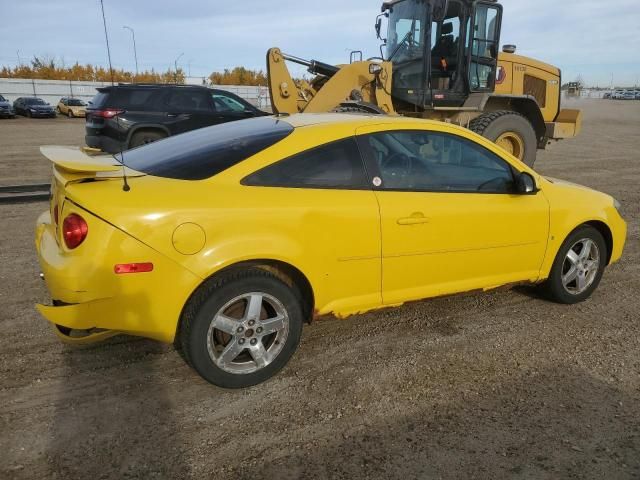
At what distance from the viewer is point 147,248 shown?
2.70 metres

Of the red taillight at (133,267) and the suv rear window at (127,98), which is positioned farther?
the suv rear window at (127,98)

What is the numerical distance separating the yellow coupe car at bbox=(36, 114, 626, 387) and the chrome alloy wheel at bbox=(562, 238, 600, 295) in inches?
9.9

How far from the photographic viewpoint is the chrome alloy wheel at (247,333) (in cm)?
294

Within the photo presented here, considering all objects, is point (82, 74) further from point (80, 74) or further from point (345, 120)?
point (345, 120)

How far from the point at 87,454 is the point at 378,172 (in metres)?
2.28

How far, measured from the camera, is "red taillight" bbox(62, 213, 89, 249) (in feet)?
8.83

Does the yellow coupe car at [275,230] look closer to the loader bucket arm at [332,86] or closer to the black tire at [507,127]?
the black tire at [507,127]

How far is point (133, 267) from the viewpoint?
2.69 meters

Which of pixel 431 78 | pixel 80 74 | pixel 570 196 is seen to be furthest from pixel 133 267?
pixel 80 74

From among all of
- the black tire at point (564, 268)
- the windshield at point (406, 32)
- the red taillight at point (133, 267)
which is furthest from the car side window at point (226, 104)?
the red taillight at point (133, 267)

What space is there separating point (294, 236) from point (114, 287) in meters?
1.02

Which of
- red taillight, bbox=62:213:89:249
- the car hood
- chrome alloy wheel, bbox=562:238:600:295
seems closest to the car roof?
the car hood

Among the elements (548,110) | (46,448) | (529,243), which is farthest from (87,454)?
(548,110)

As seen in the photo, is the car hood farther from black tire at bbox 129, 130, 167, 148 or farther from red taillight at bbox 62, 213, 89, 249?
black tire at bbox 129, 130, 167, 148
